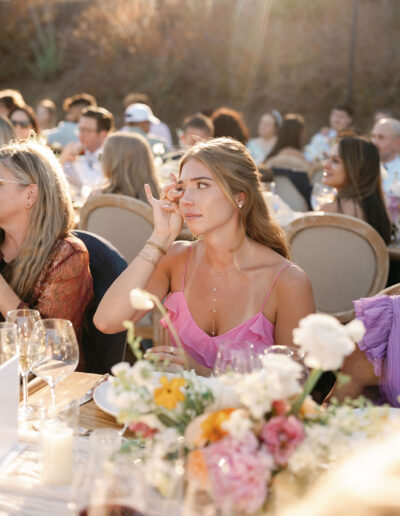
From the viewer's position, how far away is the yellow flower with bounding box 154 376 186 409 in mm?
1072

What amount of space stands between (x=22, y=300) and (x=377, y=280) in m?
1.98

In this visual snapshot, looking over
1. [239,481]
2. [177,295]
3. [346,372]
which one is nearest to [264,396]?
[239,481]

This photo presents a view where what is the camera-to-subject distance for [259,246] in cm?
227

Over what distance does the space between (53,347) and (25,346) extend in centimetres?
8

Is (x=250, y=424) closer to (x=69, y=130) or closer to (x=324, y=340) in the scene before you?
(x=324, y=340)

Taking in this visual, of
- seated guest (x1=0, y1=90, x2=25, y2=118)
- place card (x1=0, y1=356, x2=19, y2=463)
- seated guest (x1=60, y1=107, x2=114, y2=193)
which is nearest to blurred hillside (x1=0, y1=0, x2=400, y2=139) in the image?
seated guest (x1=60, y1=107, x2=114, y2=193)

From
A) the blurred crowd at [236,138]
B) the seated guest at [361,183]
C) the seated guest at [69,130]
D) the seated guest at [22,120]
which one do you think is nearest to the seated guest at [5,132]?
the blurred crowd at [236,138]

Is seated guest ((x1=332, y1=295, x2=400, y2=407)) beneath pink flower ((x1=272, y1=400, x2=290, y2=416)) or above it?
beneath

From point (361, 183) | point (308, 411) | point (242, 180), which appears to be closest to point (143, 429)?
point (308, 411)

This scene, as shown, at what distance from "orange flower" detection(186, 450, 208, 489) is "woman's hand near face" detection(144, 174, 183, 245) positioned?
1197mm

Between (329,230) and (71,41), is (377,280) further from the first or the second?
(71,41)

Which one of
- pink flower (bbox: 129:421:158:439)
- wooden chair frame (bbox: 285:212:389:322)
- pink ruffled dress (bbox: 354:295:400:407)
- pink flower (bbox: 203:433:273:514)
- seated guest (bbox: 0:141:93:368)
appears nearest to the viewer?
pink flower (bbox: 203:433:273:514)

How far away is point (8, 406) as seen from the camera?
1.35 m

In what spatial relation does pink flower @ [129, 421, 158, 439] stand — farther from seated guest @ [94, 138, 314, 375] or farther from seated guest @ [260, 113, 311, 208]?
seated guest @ [260, 113, 311, 208]
